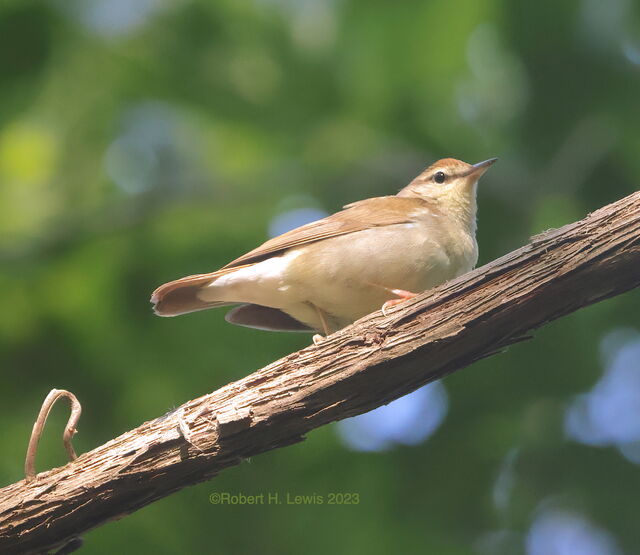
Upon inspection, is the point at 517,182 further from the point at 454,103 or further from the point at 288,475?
the point at 288,475

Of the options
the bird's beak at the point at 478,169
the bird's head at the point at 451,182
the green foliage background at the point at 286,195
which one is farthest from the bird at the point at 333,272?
the green foliage background at the point at 286,195

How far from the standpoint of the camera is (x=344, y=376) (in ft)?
11.3

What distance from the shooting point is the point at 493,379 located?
6.61 meters

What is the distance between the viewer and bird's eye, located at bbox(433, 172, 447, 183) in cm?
611

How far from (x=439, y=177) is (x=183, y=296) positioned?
89.0 inches

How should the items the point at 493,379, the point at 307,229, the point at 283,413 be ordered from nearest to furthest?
the point at 283,413 → the point at 307,229 → the point at 493,379

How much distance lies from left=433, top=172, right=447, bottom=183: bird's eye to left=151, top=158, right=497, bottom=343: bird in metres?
0.75

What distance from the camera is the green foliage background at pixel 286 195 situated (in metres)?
6.32

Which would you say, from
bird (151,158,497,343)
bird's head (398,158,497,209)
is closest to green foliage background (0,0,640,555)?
bird's head (398,158,497,209)

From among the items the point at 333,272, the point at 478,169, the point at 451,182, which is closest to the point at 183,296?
the point at 333,272

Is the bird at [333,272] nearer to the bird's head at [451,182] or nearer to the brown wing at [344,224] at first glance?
the brown wing at [344,224]

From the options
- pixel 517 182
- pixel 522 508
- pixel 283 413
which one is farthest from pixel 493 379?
pixel 283 413

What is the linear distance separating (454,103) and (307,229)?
10.1ft

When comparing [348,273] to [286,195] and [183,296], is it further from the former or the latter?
[286,195]
